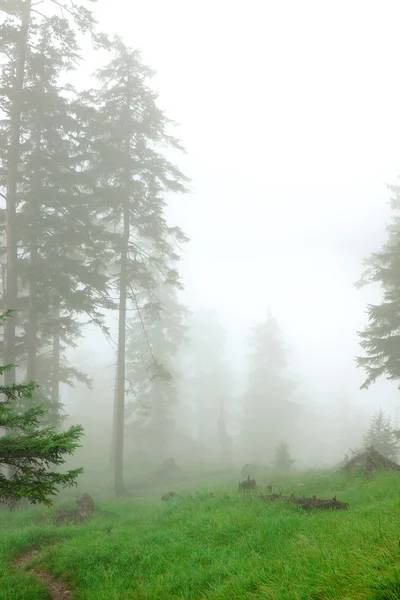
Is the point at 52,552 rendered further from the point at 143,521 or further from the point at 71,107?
the point at 71,107

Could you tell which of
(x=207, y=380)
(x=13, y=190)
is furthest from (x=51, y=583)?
(x=207, y=380)

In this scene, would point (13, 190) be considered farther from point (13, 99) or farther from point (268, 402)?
point (268, 402)

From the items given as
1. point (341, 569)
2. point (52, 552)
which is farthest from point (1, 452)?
point (341, 569)

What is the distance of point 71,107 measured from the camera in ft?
48.8

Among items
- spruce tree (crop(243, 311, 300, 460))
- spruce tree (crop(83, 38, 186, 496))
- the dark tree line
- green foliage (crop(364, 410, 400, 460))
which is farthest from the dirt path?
spruce tree (crop(243, 311, 300, 460))

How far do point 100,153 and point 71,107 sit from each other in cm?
209

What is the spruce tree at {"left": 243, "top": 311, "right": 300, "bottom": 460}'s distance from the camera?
111 feet

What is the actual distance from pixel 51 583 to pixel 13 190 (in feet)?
41.0

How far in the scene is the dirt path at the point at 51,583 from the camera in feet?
18.1

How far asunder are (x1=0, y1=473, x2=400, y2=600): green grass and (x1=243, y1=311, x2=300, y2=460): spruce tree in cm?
2563

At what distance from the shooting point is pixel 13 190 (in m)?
13.4

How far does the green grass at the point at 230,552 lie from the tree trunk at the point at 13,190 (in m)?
6.77

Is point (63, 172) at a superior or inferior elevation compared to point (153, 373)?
superior

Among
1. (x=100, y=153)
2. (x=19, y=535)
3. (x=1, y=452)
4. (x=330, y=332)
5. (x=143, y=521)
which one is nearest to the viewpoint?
(x=1, y=452)
